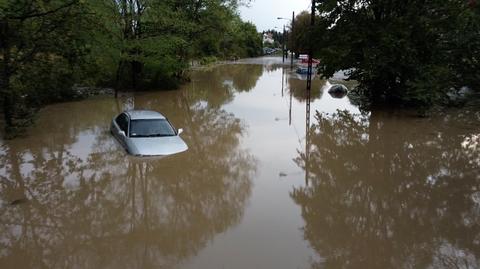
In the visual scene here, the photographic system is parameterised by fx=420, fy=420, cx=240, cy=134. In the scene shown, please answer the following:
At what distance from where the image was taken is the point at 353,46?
77.5 feet

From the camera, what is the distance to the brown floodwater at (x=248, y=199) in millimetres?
7293

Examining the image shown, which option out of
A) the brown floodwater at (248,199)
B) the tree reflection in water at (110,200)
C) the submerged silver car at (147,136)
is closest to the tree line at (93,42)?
the brown floodwater at (248,199)

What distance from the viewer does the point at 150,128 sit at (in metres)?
13.9

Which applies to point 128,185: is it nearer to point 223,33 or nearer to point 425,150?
point 425,150

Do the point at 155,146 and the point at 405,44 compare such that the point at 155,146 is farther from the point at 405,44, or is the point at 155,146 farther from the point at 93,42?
the point at 405,44

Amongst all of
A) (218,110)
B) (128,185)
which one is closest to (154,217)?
(128,185)

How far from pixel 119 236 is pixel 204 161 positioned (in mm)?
5622

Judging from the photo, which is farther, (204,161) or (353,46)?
(353,46)

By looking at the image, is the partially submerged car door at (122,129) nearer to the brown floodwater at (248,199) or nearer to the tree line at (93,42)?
the brown floodwater at (248,199)

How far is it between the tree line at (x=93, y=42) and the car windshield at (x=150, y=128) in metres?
4.18

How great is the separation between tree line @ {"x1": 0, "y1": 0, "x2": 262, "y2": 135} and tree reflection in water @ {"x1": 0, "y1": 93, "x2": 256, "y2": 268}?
8.37 ft

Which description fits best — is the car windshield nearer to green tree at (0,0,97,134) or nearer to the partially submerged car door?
the partially submerged car door

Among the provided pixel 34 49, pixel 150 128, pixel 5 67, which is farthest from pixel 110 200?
pixel 34 49

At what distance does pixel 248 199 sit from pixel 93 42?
1430 centimetres
